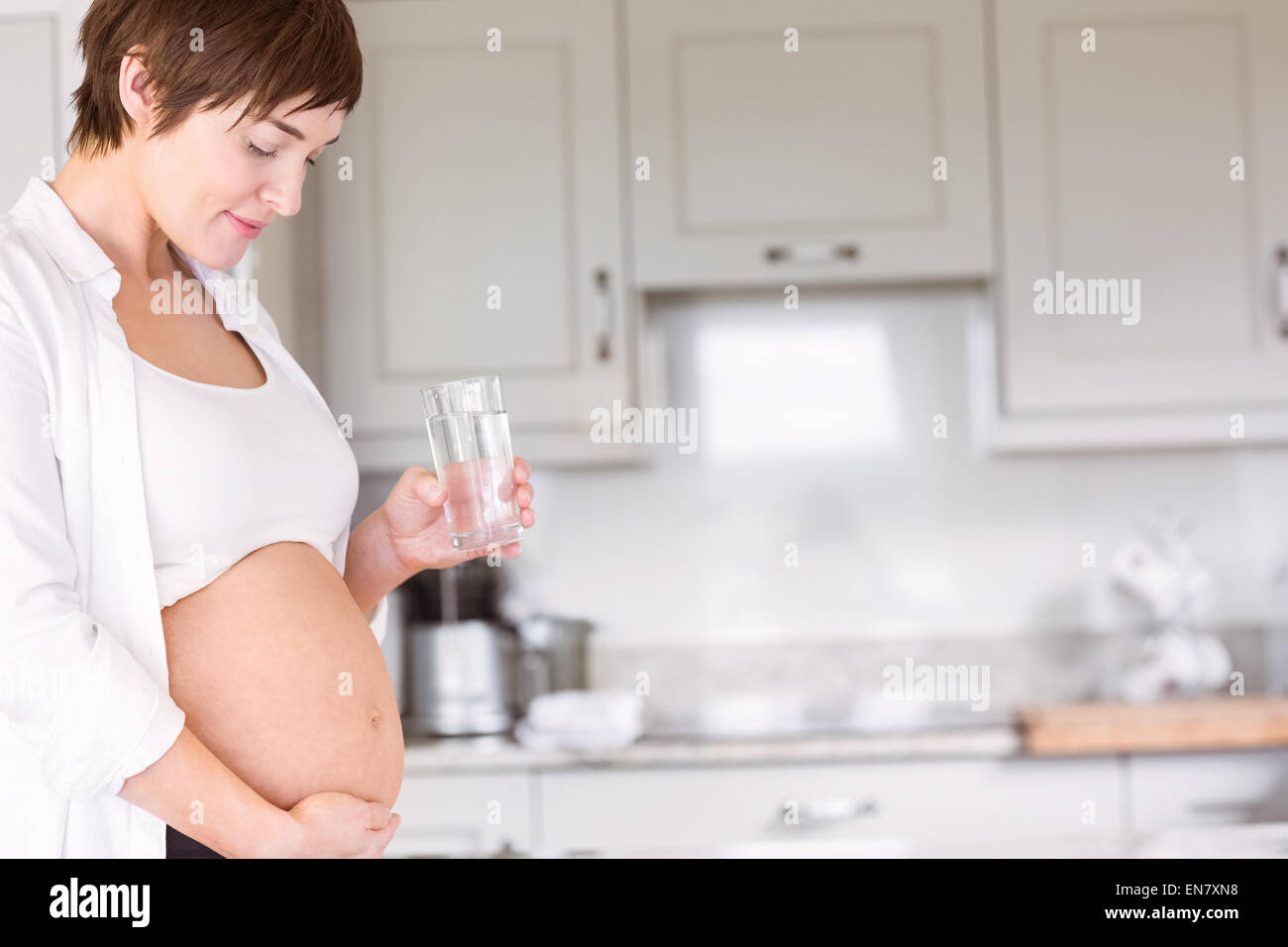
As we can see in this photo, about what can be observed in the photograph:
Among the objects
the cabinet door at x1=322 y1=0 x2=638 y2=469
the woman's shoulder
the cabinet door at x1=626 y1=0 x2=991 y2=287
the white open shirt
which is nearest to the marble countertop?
the cabinet door at x1=322 y1=0 x2=638 y2=469

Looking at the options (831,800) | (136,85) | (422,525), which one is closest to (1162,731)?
(831,800)

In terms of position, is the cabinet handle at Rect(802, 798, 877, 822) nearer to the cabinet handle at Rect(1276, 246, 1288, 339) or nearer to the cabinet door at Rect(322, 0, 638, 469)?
the cabinet door at Rect(322, 0, 638, 469)

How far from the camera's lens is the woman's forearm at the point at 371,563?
1.05 m

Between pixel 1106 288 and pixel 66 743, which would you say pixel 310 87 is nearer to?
pixel 66 743

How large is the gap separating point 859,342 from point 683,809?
3.35ft

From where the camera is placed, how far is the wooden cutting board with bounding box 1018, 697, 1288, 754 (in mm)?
1883

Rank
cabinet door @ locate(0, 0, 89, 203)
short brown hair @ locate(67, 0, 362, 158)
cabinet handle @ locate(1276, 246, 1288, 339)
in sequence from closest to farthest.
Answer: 1. short brown hair @ locate(67, 0, 362, 158)
2. cabinet door @ locate(0, 0, 89, 203)
3. cabinet handle @ locate(1276, 246, 1288, 339)

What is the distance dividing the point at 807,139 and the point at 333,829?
64.6 inches

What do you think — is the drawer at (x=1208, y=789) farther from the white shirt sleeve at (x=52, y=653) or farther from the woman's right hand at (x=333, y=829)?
the white shirt sleeve at (x=52, y=653)

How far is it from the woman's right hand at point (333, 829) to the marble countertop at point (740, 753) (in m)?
1.11

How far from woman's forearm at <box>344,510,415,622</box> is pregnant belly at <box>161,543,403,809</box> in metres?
0.15

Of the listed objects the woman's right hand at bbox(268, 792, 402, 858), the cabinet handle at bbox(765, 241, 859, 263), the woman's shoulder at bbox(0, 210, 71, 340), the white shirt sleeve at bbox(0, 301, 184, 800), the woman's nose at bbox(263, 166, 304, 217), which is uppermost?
the cabinet handle at bbox(765, 241, 859, 263)
